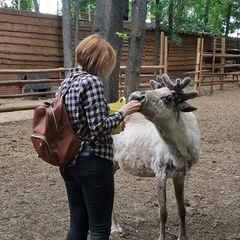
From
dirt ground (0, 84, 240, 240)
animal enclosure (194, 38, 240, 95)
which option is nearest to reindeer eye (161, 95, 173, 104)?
dirt ground (0, 84, 240, 240)

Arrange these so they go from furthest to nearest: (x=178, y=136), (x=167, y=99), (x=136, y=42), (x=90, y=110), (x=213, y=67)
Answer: (x=213, y=67) → (x=136, y=42) → (x=178, y=136) → (x=167, y=99) → (x=90, y=110)

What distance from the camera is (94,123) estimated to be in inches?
77.6

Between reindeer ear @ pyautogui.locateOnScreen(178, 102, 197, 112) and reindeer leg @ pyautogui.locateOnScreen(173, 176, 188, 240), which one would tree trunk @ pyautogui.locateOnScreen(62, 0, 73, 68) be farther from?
reindeer ear @ pyautogui.locateOnScreen(178, 102, 197, 112)

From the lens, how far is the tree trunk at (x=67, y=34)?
543 inches

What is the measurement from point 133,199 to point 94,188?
6.91ft

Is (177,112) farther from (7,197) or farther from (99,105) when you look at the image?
(7,197)

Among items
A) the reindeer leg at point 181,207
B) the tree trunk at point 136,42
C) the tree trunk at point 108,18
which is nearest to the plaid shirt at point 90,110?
the reindeer leg at point 181,207

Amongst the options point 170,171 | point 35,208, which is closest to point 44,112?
point 170,171

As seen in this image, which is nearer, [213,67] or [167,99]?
[167,99]

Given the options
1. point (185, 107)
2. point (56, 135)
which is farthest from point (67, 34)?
point (56, 135)

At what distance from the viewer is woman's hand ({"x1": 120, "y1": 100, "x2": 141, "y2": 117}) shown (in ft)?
7.05

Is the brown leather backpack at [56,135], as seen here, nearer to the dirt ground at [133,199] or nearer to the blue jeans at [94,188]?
the blue jeans at [94,188]

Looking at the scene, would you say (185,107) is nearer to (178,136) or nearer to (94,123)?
(178,136)

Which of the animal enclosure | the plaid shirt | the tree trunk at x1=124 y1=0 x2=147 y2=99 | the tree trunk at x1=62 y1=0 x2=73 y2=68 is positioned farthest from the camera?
the tree trunk at x1=62 y1=0 x2=73 y2=68
